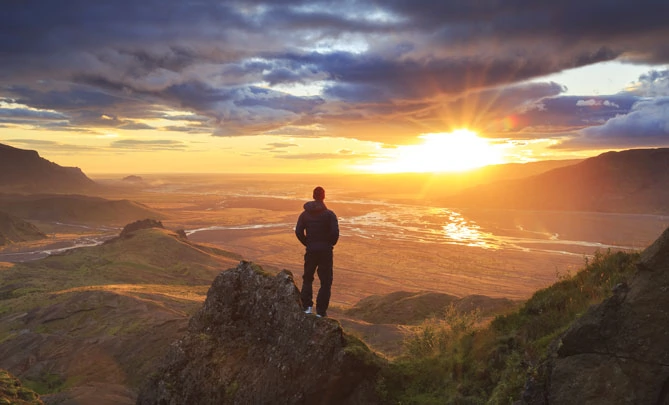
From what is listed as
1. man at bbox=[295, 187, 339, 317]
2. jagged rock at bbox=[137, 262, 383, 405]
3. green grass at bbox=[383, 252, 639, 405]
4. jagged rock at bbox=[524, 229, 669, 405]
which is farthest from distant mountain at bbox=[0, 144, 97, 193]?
jagged rock at bbox=[524, 229, 669, 405]

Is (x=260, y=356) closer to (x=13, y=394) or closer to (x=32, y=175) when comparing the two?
(x=13, y=394)

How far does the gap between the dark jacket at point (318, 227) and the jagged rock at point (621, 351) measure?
478 cm

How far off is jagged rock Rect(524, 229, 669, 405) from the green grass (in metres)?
0.86

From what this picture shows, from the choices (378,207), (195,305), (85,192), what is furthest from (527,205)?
(85,192)

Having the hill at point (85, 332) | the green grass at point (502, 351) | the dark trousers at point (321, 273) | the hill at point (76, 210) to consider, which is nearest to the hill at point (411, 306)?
the hill at point (85, 332)

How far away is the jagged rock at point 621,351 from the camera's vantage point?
509cm

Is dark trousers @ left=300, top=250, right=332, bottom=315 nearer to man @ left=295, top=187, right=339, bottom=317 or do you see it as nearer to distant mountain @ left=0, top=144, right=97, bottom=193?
man @ left=295, top=187, right=339, bottom=317

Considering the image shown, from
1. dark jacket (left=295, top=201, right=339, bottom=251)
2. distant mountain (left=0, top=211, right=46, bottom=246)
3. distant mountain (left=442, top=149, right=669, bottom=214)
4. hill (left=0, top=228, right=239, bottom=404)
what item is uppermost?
distant mountain (left=442, top=149, right=669, bottom=214)

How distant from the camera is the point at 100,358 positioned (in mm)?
18906

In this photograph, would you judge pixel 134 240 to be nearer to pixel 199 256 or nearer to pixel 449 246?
pixel 199 256

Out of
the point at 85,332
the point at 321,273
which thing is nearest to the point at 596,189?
the point at 85,332

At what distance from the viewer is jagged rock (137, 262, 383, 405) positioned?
8016 millimetres

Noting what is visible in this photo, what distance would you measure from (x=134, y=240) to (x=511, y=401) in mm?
57726

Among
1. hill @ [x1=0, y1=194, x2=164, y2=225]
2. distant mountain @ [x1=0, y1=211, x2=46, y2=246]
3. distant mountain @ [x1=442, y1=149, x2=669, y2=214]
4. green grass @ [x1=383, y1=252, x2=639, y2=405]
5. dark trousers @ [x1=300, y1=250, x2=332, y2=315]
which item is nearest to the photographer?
green grass @ [x1=383, y1=252, x2=639, y2=405]
